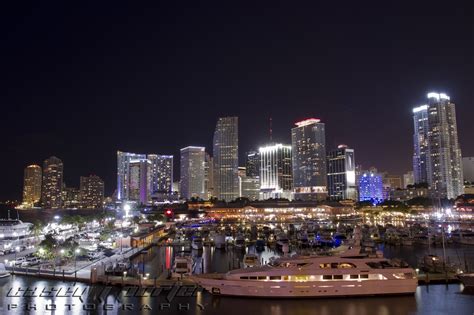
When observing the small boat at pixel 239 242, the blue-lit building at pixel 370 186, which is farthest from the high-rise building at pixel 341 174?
the small boat at pixel 239 242

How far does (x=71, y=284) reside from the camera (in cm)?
2716

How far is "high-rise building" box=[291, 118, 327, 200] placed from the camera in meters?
174

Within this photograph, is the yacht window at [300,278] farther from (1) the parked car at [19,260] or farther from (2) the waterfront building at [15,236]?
(2) the waterfront building at [15,236]

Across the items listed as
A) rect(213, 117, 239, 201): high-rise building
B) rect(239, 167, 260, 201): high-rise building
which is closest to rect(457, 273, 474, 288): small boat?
rect(213, 117, 239, 201): high-rise building

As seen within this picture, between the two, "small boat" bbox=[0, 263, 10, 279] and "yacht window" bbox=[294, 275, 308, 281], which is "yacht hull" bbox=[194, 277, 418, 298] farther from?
"small boat" bbox=[0, 263, 10, 279]

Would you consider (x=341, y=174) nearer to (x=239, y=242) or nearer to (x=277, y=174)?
(x=277, y=174)

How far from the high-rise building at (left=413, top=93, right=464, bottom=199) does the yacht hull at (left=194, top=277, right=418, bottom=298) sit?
14856 centimetres

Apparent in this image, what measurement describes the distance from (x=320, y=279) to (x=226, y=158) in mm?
169743

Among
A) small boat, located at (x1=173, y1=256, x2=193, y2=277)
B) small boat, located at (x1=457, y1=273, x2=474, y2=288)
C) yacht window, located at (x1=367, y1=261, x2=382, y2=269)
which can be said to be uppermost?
yacht window, located at (x1=367, y1=261, x2=382, y2=269)

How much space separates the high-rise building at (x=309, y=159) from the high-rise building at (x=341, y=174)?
20.5 ft

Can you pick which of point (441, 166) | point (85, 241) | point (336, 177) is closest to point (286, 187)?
point (336, 177)

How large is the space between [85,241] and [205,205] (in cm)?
8530

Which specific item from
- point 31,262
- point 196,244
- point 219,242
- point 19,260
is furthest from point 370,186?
point 31,262

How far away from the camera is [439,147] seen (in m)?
167
